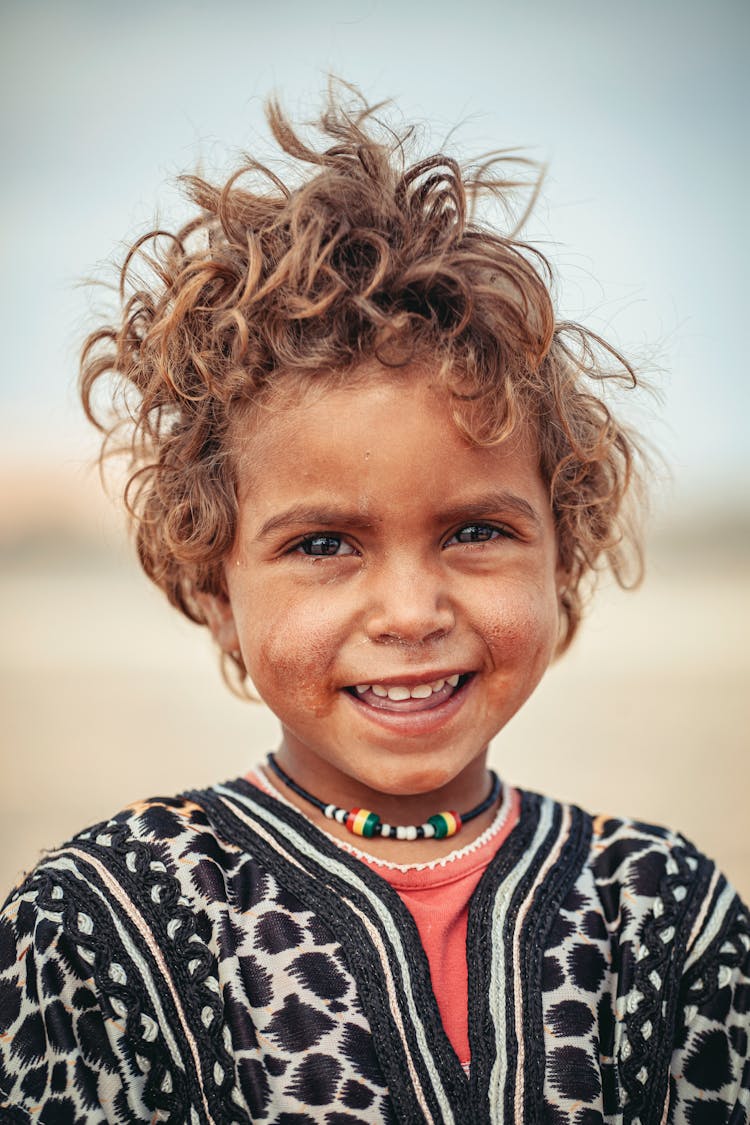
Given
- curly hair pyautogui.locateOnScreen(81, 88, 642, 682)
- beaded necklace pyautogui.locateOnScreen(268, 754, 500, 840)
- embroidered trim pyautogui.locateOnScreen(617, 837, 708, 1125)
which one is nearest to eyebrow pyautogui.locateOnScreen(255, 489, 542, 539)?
curly hair pyautogui.locateOnScreen(81, 88, 642, 682)

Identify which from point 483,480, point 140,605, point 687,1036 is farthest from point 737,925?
point 140,605

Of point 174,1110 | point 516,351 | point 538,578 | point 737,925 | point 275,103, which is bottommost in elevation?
point 174,1110

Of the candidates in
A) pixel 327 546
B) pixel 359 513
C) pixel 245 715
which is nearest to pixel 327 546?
pixel 327 546

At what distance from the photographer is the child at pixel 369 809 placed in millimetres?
1694

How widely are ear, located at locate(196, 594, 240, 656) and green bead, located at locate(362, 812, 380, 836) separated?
39 centimetres

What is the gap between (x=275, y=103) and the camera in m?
2.11

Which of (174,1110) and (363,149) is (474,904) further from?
(363,149)

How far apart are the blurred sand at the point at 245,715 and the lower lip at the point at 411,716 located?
97cm

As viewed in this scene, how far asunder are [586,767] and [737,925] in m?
3.71

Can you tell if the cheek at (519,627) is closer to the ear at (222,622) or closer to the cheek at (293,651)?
the cheek at (293,651)

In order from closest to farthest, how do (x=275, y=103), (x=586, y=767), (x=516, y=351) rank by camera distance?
(x=516, y=351) < (x=275, y=103) < (x=586, y=767)

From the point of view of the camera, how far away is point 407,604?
1.77 m

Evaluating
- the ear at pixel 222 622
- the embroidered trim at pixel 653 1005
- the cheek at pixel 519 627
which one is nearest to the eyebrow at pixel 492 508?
the cheek at pixel 519 627

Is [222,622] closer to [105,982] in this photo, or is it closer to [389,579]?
[389,579]
